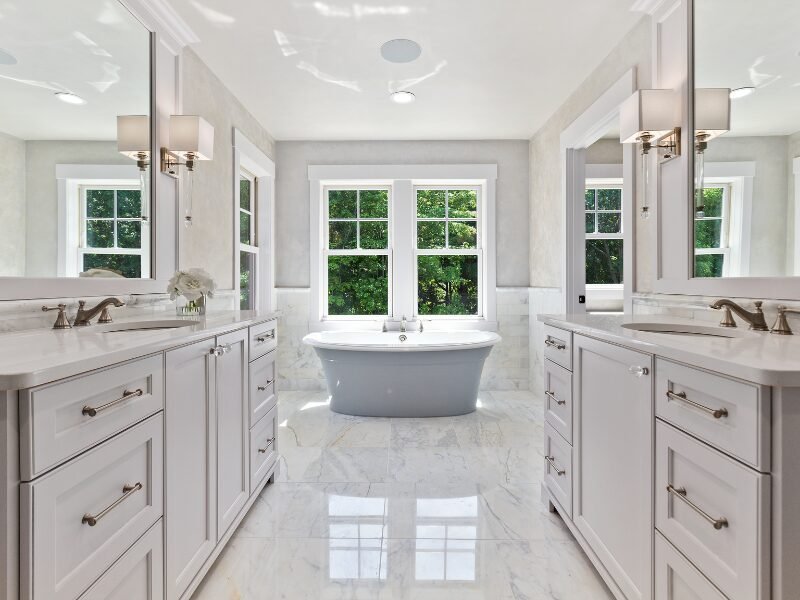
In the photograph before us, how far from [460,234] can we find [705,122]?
2.93 meters

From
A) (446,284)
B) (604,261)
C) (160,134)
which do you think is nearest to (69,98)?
(160,134)

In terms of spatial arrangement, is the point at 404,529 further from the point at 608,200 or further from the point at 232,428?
the point at 608,200

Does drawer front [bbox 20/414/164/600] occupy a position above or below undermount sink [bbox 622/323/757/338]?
below

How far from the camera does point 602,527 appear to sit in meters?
1.53

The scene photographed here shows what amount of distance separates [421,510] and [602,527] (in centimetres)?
87

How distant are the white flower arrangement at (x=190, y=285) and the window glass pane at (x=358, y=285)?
2576mm

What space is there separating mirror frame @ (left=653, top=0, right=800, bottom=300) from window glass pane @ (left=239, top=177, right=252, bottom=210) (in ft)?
10.8

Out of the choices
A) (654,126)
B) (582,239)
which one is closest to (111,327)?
(654,126)

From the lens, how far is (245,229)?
4223 millimetres

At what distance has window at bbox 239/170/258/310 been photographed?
→ 4.17m

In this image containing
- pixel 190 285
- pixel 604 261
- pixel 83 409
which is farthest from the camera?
pixel 604 261

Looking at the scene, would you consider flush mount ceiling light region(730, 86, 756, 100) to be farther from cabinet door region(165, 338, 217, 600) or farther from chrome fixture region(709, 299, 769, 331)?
cabinet door region(165, 338, 217, 600)

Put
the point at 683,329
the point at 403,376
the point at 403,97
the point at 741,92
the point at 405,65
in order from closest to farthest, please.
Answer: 1. the point at 741,92
2. the point at 683,329
3. the point at 405,65
4. the point at 403,97
5. the point at 403,376

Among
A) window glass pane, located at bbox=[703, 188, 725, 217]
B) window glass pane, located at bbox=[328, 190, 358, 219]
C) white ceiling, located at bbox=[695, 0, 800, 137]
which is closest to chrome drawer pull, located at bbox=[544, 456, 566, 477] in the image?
window glass pane, located at bbox=[703, 188, 725, 217]
